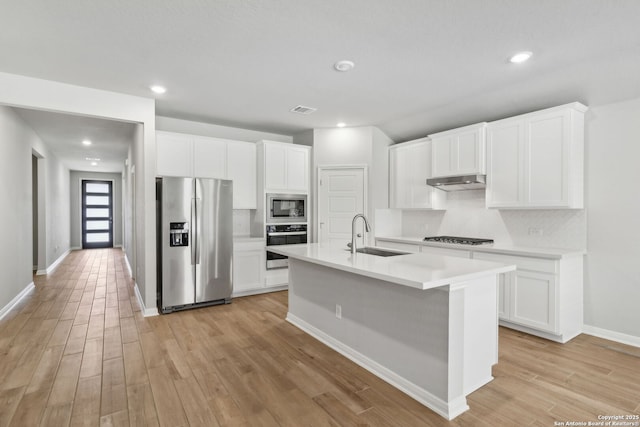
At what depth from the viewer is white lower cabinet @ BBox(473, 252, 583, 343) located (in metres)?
3.21

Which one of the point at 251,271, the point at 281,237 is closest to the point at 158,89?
the point at 281,237

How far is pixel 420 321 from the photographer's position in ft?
7.49

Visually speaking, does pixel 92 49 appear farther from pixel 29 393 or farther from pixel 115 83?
pixel 29 393

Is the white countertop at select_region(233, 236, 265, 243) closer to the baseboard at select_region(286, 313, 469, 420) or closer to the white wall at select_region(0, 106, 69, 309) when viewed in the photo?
the baseboard at select_region(286, 313, 469, 420)

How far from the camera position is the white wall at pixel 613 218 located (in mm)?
3213

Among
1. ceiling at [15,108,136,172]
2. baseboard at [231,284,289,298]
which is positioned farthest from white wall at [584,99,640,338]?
ceiling at [15,108,136,172]

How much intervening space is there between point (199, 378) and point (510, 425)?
84.0 inches

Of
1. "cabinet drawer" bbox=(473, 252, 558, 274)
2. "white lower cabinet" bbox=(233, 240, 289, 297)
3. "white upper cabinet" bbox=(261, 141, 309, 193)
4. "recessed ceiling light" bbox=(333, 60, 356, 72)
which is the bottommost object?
"white lower cabinet" bbox=(233, 240, 289, 297)

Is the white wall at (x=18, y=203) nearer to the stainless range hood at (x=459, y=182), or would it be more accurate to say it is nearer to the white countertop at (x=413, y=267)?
the white countertop at (x=413, y=267)

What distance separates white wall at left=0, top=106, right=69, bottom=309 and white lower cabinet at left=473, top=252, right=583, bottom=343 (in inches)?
230

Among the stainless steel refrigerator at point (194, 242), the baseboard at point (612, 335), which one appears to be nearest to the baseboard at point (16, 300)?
the stainless steel refrigerator at point (194, 242)

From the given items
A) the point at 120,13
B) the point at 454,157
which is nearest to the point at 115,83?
the point at 120,13

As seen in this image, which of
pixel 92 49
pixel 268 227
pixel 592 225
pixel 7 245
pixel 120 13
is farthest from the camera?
pixel 268 227

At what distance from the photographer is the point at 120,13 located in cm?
224
